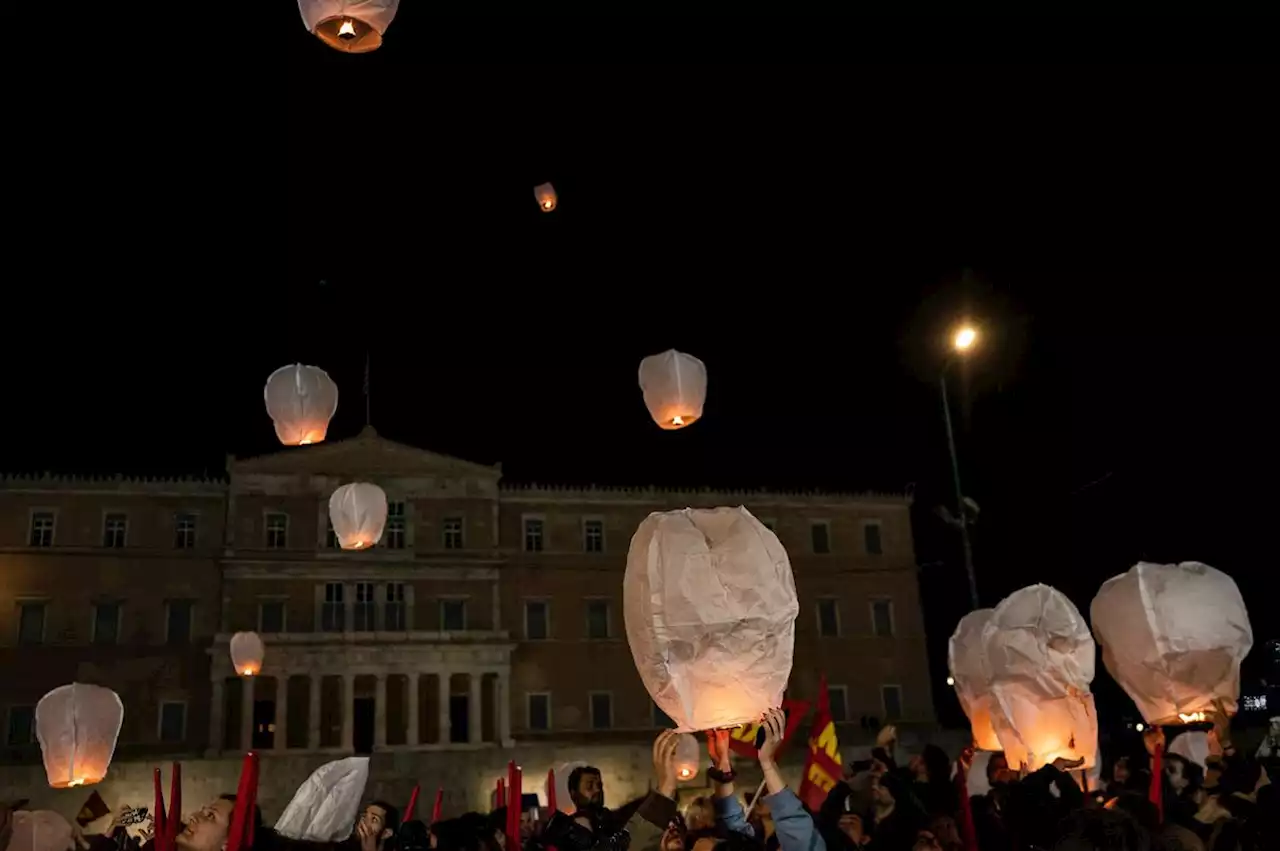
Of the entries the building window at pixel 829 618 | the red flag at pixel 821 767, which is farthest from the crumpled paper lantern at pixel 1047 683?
the building window at pixel 829 618

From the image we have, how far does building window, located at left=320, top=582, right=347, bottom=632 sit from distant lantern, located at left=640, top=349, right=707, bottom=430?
29.7m

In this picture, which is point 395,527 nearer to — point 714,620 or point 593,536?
point 593,536

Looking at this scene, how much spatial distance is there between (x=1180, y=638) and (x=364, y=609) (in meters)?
35.2

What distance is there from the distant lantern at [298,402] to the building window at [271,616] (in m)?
27.0

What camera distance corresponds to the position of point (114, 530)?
38625 millimetres

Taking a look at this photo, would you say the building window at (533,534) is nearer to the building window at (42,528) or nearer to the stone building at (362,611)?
the stone building at (362,611)

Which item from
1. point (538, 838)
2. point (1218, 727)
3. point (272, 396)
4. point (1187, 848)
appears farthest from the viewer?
point (272, 396)

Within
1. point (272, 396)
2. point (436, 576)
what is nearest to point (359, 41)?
point (272, 396)

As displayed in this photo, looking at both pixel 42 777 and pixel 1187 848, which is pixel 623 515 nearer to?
pixel 42 777

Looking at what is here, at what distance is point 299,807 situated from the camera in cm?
522

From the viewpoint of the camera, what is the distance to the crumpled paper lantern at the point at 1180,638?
24.4 ft

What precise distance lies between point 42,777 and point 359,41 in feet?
91.0

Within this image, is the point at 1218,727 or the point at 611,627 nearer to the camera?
the point at 1218,727

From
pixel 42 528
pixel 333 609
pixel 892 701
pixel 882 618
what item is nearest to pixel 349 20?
pixel 333 609
